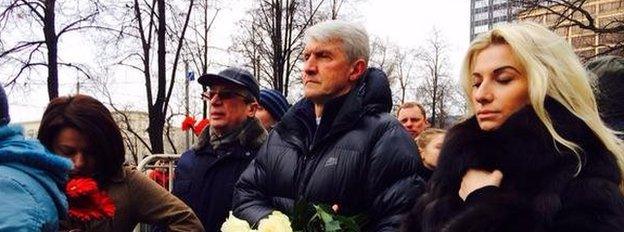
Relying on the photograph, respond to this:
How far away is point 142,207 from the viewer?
130 inches

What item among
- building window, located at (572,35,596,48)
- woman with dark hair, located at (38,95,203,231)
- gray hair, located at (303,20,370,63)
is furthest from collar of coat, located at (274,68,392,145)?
building window, located at (572,35,596,48)

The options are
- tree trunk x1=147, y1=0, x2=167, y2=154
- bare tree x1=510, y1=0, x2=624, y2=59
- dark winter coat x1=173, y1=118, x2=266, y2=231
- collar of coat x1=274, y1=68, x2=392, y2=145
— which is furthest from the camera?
bare tree x1=510, y1=0, x2=624, y2=59

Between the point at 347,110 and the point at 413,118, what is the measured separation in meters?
3.13

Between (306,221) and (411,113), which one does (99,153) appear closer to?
(306,221)

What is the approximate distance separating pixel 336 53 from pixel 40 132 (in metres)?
1.37

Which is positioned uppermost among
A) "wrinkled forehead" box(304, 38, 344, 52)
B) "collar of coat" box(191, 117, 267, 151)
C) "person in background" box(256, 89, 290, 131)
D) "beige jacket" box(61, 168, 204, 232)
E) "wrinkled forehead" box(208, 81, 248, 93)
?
"wrinkled forehead" box(304, 38, 344, 52)

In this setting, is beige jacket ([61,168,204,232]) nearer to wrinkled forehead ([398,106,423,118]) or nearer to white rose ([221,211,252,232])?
white rose ([221,211,252,232])

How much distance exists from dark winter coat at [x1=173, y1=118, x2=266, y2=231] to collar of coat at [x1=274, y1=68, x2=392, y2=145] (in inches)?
38.0

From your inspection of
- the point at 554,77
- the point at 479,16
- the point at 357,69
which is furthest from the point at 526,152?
the point at 479,16

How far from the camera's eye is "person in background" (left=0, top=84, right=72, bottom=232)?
183 centimetres

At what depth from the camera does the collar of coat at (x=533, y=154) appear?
6.91ft

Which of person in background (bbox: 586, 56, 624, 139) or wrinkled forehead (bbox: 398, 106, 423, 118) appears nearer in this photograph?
person in background (bbox: 586, 56, 624, 139)

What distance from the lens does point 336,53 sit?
319cm

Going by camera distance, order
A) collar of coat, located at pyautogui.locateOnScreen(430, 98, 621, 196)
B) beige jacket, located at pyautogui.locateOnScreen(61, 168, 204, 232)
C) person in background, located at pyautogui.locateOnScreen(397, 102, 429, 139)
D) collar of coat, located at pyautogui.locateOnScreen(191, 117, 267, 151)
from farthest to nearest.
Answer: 1. person in background, located at pyautogui.locateOnScreen(397, 102, 429, 139)
2. collar of coat, located at pyautogui.locateOnScreen(191, 117, 267, 151)
3. beige jacket, located at pyautogui.locateOnScreen(61, 168, 204, 232)
4. collar of coat, located at pyautogui.locateOnScreen(430, 98, 621, 196)
